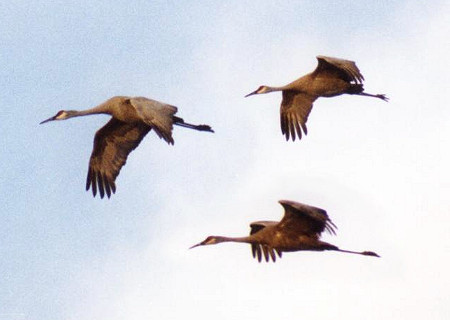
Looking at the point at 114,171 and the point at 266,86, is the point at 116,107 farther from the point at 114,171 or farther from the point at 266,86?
the point at 266,86

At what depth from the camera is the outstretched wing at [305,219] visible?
14.2 metres

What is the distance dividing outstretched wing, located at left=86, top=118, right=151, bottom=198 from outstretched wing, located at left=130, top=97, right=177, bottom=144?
154cm

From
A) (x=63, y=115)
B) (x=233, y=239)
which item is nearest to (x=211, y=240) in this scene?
(x=233, y=239)

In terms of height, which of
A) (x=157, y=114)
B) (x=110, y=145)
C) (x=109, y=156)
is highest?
(x=157, y=114)

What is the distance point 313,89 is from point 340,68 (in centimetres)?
88

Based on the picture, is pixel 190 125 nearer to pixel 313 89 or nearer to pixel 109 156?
pixel 109 156

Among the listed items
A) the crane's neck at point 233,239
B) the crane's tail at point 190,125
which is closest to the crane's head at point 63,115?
the crane's tail at point 190,125

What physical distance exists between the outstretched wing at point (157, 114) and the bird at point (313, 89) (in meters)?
2.93

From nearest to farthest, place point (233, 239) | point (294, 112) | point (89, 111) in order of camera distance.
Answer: point (233, 239) → point (89, 111) → point (294, 112)

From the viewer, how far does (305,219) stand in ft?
48.2

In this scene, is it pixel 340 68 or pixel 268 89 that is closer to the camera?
pixel 340 68

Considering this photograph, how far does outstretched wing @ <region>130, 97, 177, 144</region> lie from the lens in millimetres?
14664

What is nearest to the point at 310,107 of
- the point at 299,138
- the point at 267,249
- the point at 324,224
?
the point at 299,138

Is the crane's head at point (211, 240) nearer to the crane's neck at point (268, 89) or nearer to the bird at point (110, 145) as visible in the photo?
the bird at point (110, 145)
